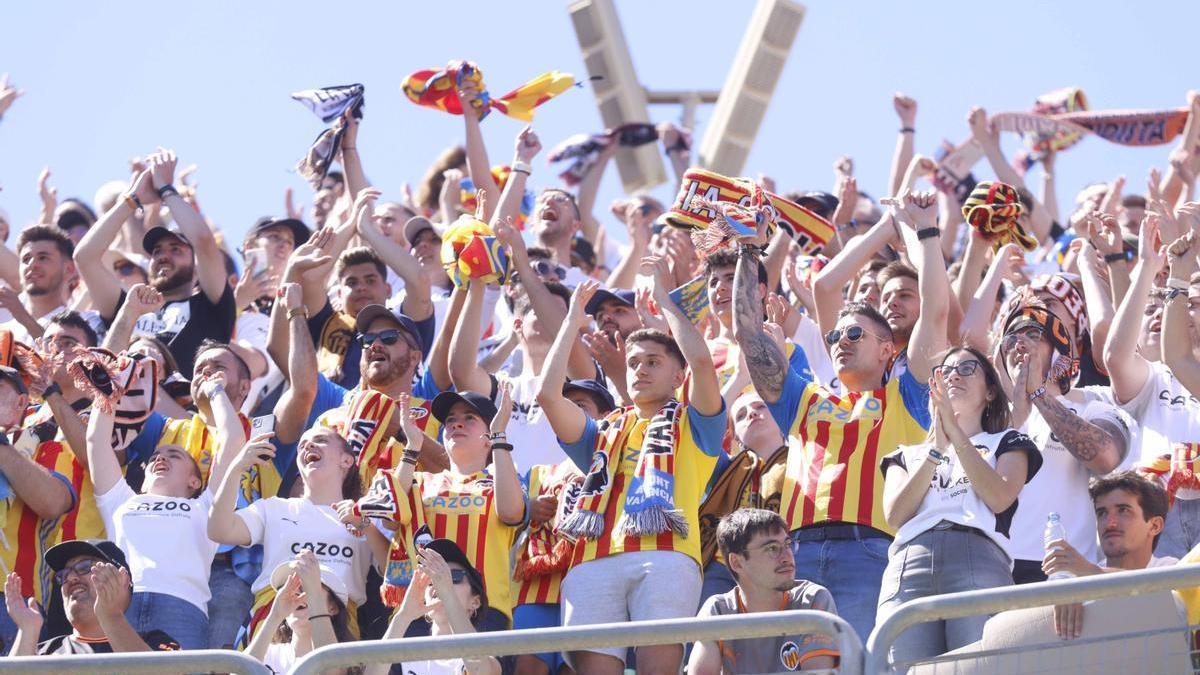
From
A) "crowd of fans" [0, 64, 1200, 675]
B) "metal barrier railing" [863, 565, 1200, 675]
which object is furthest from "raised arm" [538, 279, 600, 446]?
"metal barrier railing" [863, 565, 1200, 675]

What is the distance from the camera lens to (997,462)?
7.20 meters

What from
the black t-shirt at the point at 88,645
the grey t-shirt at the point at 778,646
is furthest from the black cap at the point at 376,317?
the grey t-shirt at the point at 778,646

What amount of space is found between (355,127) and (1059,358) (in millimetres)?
4901

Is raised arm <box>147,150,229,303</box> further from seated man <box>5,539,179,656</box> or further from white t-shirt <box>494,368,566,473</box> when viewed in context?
seated man <box>5,539,179,656</box>

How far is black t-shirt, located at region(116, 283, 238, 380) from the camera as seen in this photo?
397 inches

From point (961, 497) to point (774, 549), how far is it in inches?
27.8

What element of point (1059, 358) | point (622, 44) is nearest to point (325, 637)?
point (1059, 358)

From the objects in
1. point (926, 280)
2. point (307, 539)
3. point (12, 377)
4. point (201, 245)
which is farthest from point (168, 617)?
point (926, 280)

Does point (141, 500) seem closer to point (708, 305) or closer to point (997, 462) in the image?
point (708, 305)

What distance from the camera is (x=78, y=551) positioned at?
26.2 ft

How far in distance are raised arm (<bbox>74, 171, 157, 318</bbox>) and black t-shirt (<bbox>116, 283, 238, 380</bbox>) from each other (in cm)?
20

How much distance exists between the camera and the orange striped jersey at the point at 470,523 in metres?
8.11

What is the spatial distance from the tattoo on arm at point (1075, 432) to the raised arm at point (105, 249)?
4543 mm

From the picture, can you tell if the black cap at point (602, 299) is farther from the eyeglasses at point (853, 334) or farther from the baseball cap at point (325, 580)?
the baseball cap at point (325, 580)
